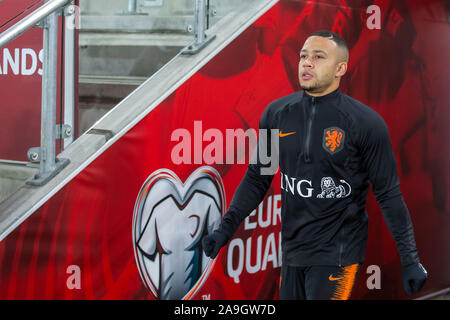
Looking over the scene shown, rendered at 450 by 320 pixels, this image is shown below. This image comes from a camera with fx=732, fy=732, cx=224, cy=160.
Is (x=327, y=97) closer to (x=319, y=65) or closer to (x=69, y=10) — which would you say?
(x=319, y=65)

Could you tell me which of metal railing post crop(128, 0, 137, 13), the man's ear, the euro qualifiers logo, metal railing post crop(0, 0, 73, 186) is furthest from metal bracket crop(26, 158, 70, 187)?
metal railing post crop(128, 0, 137, 13)

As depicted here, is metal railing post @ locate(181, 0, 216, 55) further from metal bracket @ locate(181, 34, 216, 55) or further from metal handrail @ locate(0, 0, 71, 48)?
metal handrail @ locate(0, 0, 71, 48)

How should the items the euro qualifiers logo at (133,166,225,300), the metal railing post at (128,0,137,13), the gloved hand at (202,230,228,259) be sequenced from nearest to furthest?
the gloved hand at (202,230,228,259) → the euro qualifiers logo at (133,166,225,300) → the metal railing post at (128,0,137,13)

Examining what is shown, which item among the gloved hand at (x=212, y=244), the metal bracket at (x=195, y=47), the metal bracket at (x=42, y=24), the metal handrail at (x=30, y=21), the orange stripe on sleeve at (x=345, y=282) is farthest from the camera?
the metal bracket at (x=195, y=47)

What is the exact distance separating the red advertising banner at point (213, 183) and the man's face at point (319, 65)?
2.31 ft

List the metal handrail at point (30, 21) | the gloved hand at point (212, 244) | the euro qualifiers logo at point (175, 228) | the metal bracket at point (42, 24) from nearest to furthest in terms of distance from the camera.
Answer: the metal handrail at point (30, 21), the metal bracket at point (42, 24), the gloved hand at point (212, 244), the euro qualifiers logo at point (175, 228)

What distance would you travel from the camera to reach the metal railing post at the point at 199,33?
146 inches

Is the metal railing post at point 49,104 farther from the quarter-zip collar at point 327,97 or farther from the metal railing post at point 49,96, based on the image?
the quarter-zip collar at point 327,97

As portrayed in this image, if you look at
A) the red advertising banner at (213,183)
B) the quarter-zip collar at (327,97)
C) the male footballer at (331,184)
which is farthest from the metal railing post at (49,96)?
the quarter-zip collar at (327,97)

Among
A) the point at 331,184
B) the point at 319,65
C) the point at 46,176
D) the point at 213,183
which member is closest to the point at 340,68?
the point at 319,65

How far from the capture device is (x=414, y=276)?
3.01m

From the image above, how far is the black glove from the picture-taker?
3.01m

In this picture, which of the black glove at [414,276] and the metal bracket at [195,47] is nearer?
the black glove at [414,276]

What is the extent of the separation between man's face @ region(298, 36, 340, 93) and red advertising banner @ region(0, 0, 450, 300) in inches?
27.7
